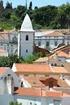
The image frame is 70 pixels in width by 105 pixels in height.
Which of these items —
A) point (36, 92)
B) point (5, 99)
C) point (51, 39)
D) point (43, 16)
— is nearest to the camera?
point (5, 99)

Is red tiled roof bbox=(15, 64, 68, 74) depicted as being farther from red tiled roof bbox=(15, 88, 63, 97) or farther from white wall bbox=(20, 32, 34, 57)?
red tiled roof bbox=(15, 88, 63, 97)

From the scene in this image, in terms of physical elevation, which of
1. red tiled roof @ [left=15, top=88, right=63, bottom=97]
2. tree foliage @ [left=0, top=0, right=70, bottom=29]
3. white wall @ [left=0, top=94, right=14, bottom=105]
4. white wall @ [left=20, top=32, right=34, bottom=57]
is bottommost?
tree foliage @ [left=0, top=0, right=70, bottom=29]

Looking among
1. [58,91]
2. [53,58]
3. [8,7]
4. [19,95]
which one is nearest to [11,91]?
[19,95]

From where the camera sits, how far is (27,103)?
45062mm

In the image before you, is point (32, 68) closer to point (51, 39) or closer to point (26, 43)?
point (26, 43)

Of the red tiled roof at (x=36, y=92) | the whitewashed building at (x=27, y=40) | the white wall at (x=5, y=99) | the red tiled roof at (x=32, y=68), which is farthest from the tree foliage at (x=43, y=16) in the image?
the white wall at (x=5, y=99)

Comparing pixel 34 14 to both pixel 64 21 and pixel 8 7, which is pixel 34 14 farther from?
pixel 8 7

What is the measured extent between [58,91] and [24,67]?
47.4ft

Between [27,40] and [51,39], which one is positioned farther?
[51,39]

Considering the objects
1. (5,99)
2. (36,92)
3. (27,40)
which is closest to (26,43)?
(27,40)

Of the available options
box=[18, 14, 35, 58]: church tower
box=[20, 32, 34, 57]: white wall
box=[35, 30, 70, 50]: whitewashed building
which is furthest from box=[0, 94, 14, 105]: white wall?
box=[35, 30, 70, 50]: whitewashed building

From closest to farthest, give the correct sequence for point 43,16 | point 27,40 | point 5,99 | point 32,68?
point 5,99 → point 32,68 → point 27,40 → point 43,16

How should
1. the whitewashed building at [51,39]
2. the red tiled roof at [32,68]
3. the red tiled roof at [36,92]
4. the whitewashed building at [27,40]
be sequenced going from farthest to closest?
the whitewashed building at [51,39], the whitewashed building at [27,40], the red tiled roof at [32,68], the red tiled roof at [36,92]

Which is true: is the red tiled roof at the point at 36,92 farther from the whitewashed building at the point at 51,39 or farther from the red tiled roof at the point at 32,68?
the whitewashed building at the point at 51,39
